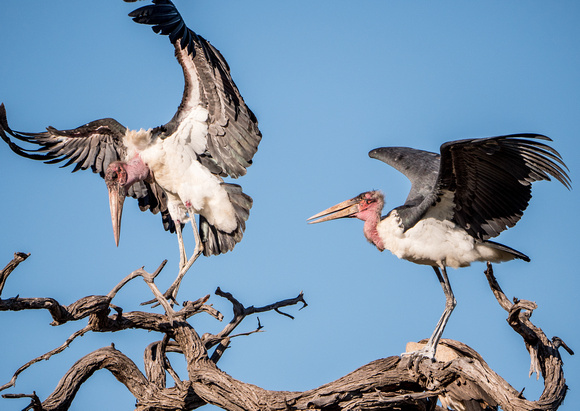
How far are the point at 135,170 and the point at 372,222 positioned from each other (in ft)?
9.12

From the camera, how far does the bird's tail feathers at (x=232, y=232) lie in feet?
30.6

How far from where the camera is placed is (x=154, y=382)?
7641mm

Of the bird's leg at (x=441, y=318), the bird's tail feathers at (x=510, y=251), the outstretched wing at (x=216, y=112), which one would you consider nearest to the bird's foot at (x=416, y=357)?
the bird's leg at (x=441, y=318)

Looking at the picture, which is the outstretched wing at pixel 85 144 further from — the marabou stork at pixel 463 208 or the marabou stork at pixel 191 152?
the marabou stork at pixel 463 208

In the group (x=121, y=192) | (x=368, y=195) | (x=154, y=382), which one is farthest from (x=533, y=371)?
(x=121, y=192)

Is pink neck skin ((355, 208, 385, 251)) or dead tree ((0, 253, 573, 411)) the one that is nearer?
dead tree ((0, 253, 573, 411))

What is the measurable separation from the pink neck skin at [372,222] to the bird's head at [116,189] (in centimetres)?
267

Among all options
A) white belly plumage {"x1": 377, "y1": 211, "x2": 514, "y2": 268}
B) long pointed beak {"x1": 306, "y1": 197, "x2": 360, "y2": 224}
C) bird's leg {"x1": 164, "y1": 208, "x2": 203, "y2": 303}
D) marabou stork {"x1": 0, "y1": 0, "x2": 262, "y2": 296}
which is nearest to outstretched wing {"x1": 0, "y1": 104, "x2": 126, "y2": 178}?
marabou stork {"x1": 0, "y1": 0, "x2": 262, "y2": 296}

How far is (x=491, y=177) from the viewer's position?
738 cm

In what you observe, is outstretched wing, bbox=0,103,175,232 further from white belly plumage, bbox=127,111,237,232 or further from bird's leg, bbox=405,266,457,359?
bird's leg, bbox=405,266,457,359

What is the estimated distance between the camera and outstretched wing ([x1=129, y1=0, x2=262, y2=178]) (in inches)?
348

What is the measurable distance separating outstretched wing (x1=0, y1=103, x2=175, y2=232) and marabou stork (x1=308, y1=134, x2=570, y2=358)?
267cm

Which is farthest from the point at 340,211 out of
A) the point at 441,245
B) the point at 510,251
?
the point at 510,251

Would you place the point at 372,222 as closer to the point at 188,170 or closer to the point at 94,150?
the point at 188,170
